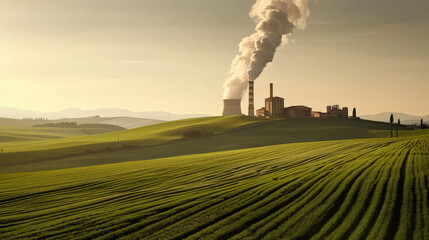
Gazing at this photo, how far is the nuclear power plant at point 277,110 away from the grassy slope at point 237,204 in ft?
270

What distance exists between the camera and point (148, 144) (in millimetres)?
68625

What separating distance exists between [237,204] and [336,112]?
106799 mm

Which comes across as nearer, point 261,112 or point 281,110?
point 281,110

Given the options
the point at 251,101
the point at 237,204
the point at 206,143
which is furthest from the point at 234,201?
the point at 251,101

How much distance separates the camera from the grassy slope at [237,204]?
51.0ft

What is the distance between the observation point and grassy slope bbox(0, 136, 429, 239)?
15.6 meters

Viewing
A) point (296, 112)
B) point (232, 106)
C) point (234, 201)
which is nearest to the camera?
point (234, 201)

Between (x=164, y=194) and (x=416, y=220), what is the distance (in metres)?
14.0

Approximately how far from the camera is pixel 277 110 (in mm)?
110500

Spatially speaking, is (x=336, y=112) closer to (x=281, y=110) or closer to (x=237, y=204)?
(x=281, y=110)

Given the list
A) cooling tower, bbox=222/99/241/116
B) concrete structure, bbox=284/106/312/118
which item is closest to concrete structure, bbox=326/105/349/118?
concrete structure, bbox=284/106/312/118

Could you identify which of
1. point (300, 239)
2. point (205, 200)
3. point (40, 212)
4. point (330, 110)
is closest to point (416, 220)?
point (300, 239)

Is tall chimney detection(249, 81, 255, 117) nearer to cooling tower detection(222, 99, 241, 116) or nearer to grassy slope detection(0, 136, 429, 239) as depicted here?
cooling tower detection(222, 99, 241, 116)

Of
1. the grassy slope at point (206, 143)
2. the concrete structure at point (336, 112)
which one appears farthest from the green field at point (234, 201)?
the concrete structure at point (336, 112)
